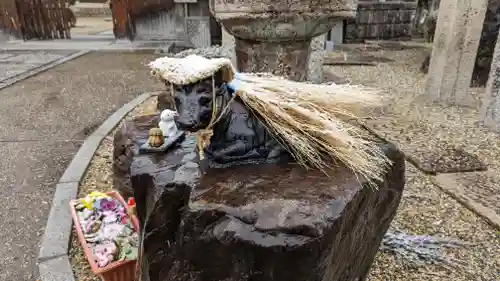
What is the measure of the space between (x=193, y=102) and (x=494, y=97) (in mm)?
4469

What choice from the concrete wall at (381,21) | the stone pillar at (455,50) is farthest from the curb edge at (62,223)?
the concrete wall at (381,21)

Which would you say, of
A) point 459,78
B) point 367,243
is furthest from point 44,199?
point 459,78

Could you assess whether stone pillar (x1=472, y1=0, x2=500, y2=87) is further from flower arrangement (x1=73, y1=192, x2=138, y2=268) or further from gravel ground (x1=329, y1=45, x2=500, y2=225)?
flower arrangement (x1=73, y1=192, x2=138, y2=268)

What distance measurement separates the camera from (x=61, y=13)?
35.8ft

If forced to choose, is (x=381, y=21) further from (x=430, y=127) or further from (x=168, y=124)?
(x=168, y=124)

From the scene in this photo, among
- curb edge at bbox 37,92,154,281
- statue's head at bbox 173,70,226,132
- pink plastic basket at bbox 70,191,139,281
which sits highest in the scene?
statue's head at bbox 173,70,226,132

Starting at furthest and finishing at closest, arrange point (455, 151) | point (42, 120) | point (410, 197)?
point (42, 120) → point (455, 151) → point (410, 197)

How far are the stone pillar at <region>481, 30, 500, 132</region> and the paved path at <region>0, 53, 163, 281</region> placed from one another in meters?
4.72

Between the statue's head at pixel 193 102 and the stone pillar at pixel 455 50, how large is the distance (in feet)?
16.1

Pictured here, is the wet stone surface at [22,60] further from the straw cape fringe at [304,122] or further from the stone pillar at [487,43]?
the stone pillar at [487,43]

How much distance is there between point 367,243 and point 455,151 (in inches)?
101

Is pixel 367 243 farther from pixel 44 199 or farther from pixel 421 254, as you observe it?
pixel 44 199

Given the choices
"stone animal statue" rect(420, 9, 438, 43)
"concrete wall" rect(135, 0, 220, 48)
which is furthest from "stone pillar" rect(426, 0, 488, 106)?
"concrete wall" rect(135, 0, 220, 48)

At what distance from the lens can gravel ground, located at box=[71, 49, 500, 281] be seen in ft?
7.95
